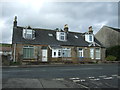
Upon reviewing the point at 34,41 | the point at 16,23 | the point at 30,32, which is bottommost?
the point at 34,41

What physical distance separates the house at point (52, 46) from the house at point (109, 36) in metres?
5.43

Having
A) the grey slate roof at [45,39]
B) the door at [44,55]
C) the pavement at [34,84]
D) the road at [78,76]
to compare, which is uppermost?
the grey slate roof at [45,39]

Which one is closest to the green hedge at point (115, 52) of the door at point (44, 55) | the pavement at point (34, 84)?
the door at point (44, 55)

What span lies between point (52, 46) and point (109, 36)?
659 inches

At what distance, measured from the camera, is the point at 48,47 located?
24281mm

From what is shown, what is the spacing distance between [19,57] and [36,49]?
10.2ft

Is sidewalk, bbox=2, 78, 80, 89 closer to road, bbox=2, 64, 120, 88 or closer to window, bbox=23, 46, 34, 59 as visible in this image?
road, bbox=2, 64, 120, 88

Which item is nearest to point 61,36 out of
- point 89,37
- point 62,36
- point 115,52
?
point 62,36

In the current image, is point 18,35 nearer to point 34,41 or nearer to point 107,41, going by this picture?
point 34,41

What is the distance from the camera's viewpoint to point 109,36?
3394 centimetres

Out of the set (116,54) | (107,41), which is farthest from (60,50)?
(107,41)

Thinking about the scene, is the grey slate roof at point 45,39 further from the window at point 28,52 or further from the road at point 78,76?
the road at point 78,76

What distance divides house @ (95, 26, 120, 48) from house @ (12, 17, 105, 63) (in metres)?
5.43

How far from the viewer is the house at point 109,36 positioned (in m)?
32.3
